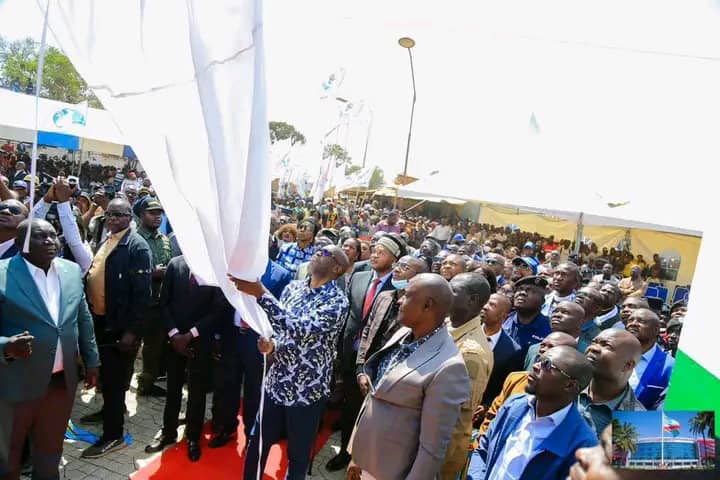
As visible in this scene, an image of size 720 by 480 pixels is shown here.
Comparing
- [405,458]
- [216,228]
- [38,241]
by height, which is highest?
[216,228]

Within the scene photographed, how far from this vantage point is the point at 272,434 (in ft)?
10.3

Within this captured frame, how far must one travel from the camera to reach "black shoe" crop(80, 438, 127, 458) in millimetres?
3828

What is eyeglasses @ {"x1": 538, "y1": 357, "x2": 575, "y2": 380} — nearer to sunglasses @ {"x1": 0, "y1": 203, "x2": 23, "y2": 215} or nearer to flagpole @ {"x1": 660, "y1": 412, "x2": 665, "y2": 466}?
flagpole @ {"x1": 660, "y1": 412, "x2": 665, "y2": 466}

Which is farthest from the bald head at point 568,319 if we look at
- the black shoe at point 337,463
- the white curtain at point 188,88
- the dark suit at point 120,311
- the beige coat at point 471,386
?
the dark suit at point 120,311

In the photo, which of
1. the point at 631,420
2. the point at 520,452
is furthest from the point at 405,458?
the point at 631,420

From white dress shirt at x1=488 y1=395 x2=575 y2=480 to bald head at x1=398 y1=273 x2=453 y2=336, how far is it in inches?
23.7

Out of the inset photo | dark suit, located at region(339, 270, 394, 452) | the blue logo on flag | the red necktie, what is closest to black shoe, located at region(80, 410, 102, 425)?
dark suit, located at region(339, 270, 394, 452)

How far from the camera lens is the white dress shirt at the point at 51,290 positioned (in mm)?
2852

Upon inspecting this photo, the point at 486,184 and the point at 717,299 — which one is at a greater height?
the point at 486,184

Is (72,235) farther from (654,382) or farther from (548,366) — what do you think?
(654,382)

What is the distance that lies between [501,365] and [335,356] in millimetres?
1236

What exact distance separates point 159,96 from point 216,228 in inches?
17.8

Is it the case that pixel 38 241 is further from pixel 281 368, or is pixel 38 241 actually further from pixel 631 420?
pixel 631 420

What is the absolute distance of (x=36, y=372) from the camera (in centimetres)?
276
